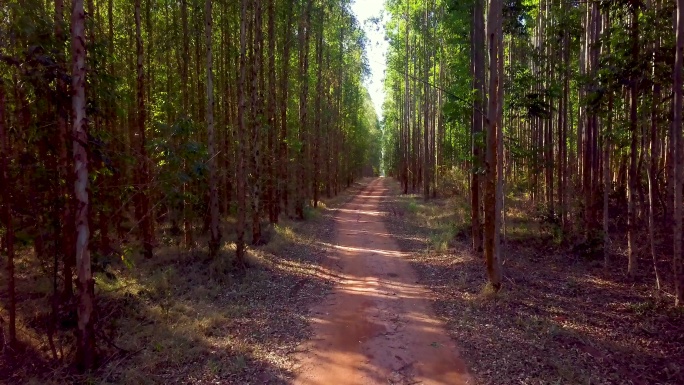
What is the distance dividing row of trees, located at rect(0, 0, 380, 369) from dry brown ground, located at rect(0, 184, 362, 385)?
378mm

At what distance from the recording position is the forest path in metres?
5.54

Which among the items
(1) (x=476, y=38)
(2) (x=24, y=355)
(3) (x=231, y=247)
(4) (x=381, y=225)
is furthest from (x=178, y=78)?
(2) (x=24, y=355)

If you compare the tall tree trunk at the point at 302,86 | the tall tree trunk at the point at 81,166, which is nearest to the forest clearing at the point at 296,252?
the tall tree trunk at the point at 81,166

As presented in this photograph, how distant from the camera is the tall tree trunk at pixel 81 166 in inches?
197

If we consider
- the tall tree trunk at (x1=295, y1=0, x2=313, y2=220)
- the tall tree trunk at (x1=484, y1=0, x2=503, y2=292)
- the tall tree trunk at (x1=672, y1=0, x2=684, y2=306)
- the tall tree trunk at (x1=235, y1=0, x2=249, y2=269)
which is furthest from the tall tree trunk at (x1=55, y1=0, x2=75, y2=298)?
the tall tree trunk at (x1=295, y1=0, x2=313, y2=220)

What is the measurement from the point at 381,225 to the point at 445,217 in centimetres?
277

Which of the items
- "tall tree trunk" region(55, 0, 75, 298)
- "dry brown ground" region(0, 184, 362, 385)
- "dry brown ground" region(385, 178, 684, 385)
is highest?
"tall tree trunk" region(55, 0, 75, 298)

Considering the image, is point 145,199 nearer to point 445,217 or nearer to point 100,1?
point 100,1

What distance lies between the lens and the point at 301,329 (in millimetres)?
7148

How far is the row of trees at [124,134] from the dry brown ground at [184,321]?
38 centimetres

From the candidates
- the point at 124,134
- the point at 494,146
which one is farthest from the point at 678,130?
the point at 124,134

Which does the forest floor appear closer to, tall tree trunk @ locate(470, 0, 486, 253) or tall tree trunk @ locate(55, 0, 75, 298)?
tall tree trunk @ locate(55, 0, 75, 298)

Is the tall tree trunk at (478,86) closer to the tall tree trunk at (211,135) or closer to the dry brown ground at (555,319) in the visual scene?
the dry brown ground at (555,319)

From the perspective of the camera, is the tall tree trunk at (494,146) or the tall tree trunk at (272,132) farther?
the tall tree trunk at (272,132)
